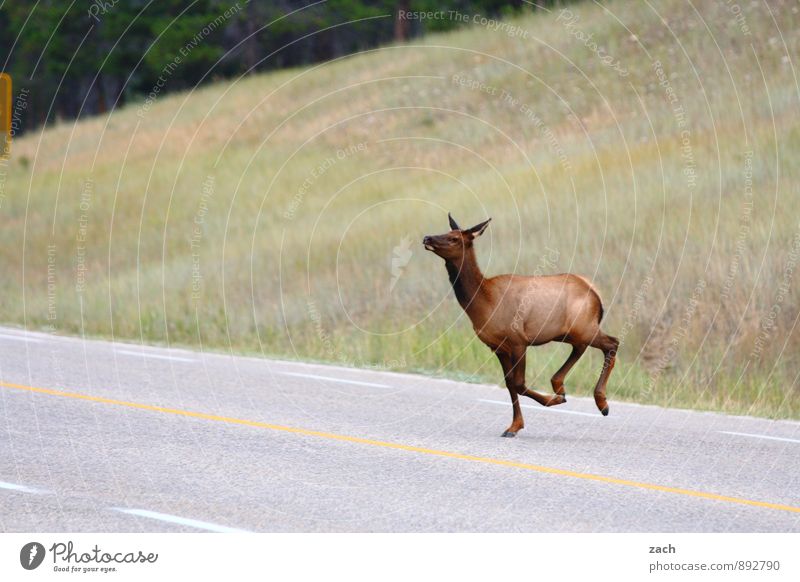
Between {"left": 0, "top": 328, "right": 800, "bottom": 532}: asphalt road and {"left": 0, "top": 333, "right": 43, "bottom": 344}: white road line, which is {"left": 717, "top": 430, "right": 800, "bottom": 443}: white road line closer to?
{"left": 0, "top": 328, "right": 800, "bottom": 532}: asphalt road

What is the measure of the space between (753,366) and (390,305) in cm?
580

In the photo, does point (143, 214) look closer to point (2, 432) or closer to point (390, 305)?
Answer: point (390, 305)

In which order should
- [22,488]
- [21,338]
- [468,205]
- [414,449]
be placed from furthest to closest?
1. [468,205]
2. [21,338]
3. [414,449]
4. [22,488]

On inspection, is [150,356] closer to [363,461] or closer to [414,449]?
[414,449]

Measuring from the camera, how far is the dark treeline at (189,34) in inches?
1889

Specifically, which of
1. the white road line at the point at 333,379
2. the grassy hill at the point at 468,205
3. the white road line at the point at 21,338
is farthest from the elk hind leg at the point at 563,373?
the white road line at the point at 21,338

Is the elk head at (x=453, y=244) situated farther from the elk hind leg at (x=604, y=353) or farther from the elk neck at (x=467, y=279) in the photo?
the elk hind leg at (x=604, y=353)

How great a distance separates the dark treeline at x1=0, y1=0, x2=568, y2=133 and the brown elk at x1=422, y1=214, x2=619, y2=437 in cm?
3617

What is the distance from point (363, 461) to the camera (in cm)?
862

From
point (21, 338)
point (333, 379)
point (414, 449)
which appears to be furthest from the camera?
point (21, 338)

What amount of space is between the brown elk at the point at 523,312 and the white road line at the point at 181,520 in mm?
2435

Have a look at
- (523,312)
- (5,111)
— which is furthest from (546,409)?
(5,111)

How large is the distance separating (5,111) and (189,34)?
40979 millimetres

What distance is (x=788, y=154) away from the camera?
1806cm
